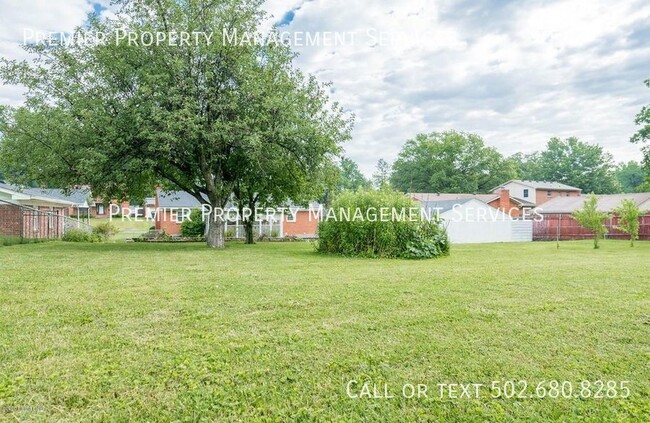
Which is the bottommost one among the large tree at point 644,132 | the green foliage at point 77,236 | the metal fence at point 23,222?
the green foliage at point 77,236

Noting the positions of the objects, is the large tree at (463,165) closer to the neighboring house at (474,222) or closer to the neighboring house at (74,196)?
the neighboring house at (474,222)

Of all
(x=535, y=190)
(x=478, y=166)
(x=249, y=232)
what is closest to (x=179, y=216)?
(x=249, y=232)

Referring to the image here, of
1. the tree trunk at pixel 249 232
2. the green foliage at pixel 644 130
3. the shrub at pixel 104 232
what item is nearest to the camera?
the shrub at pixel 104 232

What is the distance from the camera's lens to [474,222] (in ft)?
77.3

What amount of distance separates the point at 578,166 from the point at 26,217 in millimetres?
62872

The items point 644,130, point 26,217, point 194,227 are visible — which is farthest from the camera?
point 194,227

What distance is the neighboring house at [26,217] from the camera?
51.4 feet

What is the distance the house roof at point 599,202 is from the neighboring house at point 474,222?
1055 cm

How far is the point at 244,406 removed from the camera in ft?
7.75

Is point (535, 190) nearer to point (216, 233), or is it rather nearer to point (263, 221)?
point (263, 221)

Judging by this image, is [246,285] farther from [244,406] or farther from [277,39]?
[277,39]

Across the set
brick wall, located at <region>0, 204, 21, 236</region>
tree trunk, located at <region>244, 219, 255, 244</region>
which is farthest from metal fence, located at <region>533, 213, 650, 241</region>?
brick wall, located at <region>0, 204, 21, 236</region>

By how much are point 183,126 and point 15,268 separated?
5718 millimetres

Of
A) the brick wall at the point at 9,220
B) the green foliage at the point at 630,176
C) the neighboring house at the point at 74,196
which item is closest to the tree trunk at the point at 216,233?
the neighboring house at the point at 74,196
